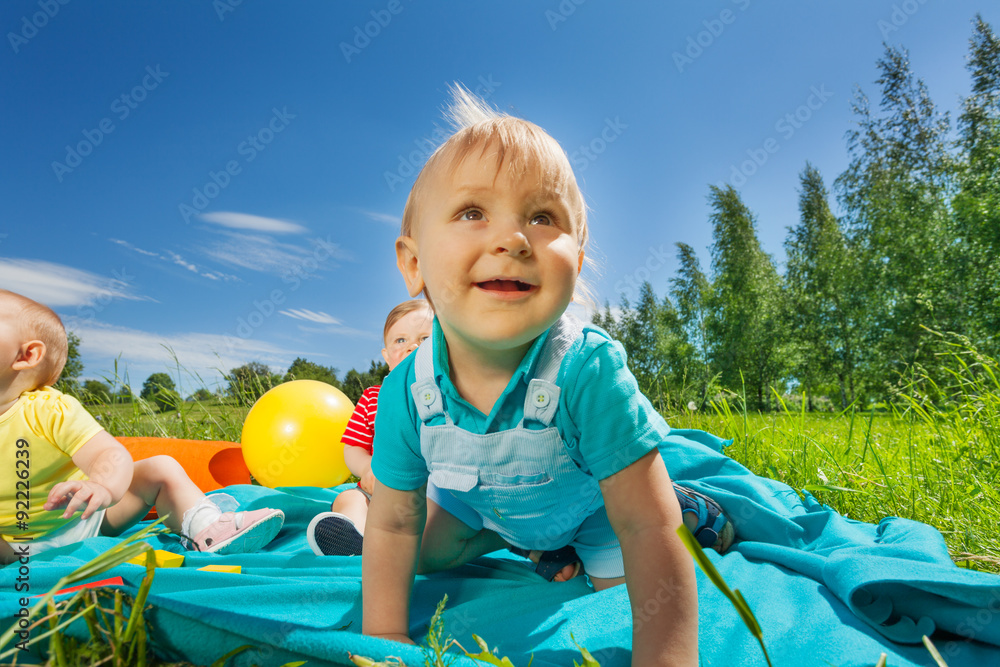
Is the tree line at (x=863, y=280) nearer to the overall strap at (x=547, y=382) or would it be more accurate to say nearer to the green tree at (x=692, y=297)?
the green tree at (x=692, y=297)

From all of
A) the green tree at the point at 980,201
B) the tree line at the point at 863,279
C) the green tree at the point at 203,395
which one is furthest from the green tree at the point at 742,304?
the green tree at the point at 203,395

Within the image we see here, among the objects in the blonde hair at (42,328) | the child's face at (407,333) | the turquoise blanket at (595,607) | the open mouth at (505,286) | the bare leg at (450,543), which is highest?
the child's face at (407,333)

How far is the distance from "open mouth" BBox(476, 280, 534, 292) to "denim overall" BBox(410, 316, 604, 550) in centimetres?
22

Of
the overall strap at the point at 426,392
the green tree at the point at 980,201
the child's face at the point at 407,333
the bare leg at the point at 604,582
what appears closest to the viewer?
the overall strap at the point at 426,392

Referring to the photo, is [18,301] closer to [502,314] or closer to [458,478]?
[458,478]

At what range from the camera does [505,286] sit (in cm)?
132

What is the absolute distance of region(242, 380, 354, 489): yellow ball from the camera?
3.67 metres

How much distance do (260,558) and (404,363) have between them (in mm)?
1097

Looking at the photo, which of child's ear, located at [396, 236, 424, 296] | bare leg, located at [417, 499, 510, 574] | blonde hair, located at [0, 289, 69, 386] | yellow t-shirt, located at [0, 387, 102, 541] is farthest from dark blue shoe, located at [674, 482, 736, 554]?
blonde hair, located at [0, 289, 69, 386]

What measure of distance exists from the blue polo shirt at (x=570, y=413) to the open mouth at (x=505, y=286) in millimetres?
202

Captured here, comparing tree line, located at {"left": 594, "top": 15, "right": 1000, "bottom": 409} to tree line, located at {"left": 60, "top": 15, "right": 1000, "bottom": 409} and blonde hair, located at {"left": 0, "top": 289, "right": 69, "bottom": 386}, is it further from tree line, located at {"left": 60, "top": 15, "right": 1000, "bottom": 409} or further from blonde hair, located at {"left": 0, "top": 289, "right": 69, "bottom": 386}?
blonde hair, located at {"left": 0, "top": 289, "right": 69, "bottom": 386}

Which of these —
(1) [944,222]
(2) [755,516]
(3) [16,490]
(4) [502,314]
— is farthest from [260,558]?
(1) [944,222]

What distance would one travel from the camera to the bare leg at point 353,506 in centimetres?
263

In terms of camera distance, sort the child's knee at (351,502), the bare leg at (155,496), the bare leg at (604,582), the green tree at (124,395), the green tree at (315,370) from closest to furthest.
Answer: the bare leg at (604,582)
the bare leg at (155,496)
the child's knee at (351,502)
the green tree at (124,395)
the green tree at (315,370)
